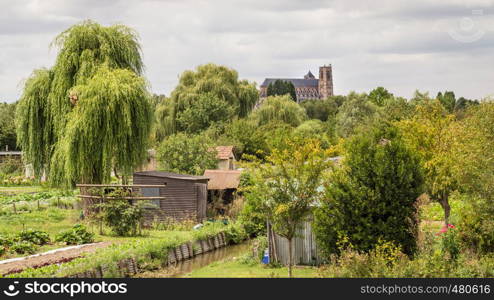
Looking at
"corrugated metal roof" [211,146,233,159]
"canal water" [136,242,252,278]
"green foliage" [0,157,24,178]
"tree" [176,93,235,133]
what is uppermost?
"tree" [176,93,235,133]

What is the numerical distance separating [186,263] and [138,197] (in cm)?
461

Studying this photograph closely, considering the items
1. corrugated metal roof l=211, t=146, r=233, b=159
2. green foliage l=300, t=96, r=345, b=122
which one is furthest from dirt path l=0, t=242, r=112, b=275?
green foliage l=300, t=96, r=345, b=122

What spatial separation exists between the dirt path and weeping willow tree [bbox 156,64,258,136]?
39.4 meters

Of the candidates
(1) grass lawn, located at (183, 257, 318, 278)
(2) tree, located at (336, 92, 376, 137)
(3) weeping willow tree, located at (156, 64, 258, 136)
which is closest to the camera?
(1) grass lawn, located at (183, 257, 318, 278)

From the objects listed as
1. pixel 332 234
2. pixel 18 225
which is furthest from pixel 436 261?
pixel 18 225

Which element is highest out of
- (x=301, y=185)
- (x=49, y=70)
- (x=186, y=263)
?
(x=49, y=70)

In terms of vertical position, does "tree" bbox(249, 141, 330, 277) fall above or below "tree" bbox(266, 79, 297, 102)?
below

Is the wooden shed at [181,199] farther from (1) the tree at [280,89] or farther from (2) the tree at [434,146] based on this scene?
(1) the tree at [280,89]

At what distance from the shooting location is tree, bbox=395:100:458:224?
73.5ft

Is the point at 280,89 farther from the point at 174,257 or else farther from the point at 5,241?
the point at 5,241

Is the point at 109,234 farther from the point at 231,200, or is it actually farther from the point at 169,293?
the point at 169,293

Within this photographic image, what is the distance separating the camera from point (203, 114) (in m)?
61.1

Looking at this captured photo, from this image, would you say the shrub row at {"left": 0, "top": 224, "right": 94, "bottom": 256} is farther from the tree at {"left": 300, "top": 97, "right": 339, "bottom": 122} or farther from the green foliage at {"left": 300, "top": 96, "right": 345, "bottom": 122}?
the tree at {"left": 300, "top": 97, "right": 339, "bottom": 122}

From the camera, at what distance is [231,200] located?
37.5m
